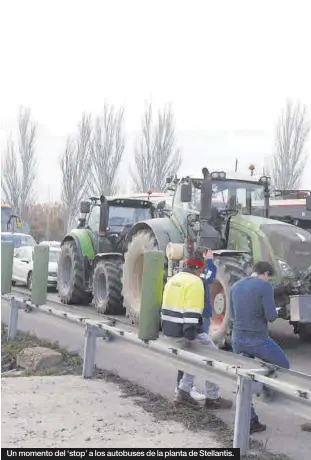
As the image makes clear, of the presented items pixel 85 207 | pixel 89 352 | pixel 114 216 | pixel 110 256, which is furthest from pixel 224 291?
pixel 85 207

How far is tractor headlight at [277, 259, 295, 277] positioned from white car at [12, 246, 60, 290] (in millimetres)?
10277

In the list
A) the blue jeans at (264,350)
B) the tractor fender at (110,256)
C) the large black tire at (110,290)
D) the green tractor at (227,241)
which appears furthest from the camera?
the tractor fender at (110,256)

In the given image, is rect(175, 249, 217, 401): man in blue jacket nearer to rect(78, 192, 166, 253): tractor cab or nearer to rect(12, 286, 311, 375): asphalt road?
Answer: rect(12, 286, 311, 375): asphalt road

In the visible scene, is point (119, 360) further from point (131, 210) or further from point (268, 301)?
point (131, 210)

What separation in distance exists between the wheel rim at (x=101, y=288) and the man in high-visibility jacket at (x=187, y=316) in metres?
6.21

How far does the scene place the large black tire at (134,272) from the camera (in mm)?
10695

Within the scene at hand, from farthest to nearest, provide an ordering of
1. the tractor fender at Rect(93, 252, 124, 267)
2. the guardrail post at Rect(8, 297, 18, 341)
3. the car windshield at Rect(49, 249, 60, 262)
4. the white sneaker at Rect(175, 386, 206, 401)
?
the car windshield at Rect(49, 249, 60, 262) → the tractor fender at Rect(93, 252, 124, 267) → the guardrail post at Rect(8, 297, 18, 341) → the white sneaker at Rect(175, 386, 206, 401)

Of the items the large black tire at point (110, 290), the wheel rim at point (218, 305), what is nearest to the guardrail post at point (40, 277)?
the wheel rim at point (218, 305)

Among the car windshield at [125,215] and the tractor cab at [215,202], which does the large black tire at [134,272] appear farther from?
the car windshield at [125,215]

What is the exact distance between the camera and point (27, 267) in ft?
60.8

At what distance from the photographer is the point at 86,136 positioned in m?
37.2

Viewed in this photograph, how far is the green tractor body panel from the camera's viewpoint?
13.3 metres
